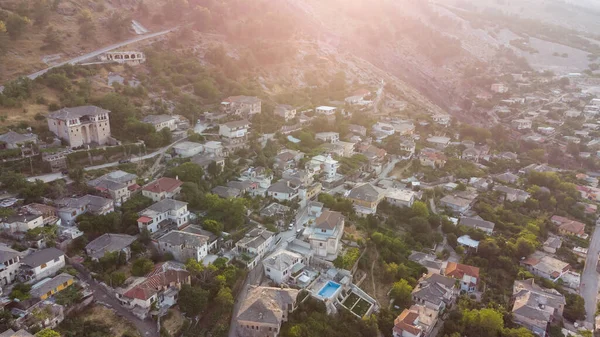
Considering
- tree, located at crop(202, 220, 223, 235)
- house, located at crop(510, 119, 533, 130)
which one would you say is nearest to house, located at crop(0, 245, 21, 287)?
tree, located at crop(202, 220, 223, 235)

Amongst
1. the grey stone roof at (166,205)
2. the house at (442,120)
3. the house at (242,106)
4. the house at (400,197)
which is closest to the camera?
the grey stone roof at (166,205)

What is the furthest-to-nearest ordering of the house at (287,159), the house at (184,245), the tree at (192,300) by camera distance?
the house at (287,159) < the house at (184,245) < the tree at (192,300)

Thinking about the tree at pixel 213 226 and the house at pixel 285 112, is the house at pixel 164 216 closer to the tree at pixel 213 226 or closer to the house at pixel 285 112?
the tree at pixel 213 226

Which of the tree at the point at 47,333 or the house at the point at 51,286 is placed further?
the house at the point at 51,286

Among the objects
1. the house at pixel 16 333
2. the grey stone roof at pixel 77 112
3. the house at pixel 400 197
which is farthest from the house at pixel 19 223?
the house at pixel 400 197

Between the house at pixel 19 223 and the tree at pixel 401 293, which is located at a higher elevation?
the house at pixel 19 223

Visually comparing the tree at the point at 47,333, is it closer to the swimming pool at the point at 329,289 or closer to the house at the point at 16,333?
the house at the point at 16,333

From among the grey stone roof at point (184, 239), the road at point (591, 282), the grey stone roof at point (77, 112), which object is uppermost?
the grey stone roof at point (77, 112)
